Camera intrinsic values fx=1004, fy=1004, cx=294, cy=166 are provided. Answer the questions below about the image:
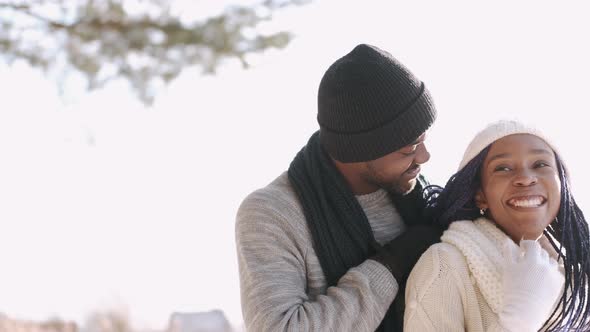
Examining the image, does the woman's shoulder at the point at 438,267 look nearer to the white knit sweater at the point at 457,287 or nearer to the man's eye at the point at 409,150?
the white knit sweater at the point at 457,287

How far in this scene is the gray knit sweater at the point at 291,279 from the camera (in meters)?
2.70

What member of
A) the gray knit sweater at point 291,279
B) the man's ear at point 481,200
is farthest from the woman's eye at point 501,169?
the gray knit sweater at point 291,279

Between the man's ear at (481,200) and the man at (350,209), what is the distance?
17 centimetres

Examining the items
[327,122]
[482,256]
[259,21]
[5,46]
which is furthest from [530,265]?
[5,46]

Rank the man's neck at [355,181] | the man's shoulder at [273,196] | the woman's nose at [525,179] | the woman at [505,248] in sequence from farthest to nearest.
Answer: the man's neck at [355,181]
the man's shoulder at [273,196]
the woman's nose at [525,179]
the woman at [505,248]

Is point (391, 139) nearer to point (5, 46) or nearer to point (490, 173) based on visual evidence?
point (490, 173)

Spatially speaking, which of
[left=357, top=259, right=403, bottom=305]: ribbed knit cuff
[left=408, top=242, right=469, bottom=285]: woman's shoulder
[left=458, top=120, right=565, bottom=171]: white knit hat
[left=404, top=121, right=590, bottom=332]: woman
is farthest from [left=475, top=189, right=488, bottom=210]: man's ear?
[left=357, top=259, right=403, bottom=305]: ribbed knit cuff

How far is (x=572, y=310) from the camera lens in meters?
2.88

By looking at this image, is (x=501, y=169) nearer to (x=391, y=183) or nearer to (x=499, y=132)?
(x=499, y=132)

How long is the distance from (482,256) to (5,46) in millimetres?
3355

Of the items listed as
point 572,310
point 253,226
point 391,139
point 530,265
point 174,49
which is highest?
point 174,49

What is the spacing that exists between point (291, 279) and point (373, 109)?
1.88 ft

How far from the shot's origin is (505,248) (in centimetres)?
280

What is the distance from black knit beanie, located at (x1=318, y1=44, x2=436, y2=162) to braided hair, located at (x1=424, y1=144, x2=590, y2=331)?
0.66ft
